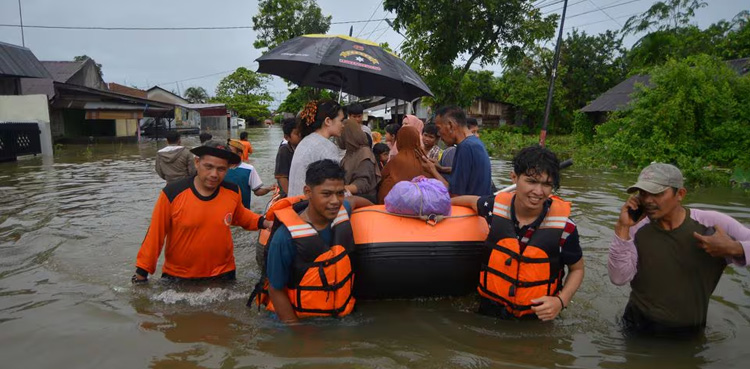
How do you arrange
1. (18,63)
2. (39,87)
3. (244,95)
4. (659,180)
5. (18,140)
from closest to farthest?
(659,180) < (18,140) < (18,63) < (39,87) < (244,95)

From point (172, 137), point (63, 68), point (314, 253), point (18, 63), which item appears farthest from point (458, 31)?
point (63, 68)

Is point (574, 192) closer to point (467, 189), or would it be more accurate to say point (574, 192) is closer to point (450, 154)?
point (450, 154)

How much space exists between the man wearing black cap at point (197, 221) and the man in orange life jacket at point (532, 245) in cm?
197

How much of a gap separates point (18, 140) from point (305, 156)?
17.2 m

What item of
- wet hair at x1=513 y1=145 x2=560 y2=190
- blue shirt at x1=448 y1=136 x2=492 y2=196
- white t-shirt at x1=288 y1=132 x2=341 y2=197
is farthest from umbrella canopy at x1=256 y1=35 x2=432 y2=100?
wet hair at x1=513 y1=145 x2=560 y2=190

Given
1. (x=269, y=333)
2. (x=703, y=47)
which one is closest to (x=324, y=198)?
(x=269, y=333)

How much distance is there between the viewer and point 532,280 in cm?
319

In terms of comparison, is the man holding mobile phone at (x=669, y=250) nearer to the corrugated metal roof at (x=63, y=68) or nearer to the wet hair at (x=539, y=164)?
the wet hair at (x=539, y=164)

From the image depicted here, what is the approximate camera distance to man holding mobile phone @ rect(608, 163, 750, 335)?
2875mm

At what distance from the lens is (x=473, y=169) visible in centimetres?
431

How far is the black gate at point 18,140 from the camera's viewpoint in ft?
51.9

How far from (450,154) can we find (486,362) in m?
3.41

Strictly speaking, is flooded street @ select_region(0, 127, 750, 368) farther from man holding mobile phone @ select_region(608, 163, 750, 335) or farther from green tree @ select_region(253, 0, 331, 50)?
green tree @ select_region(253, 0, 331, 50)

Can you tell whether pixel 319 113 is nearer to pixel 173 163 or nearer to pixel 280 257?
pixel 280 257
